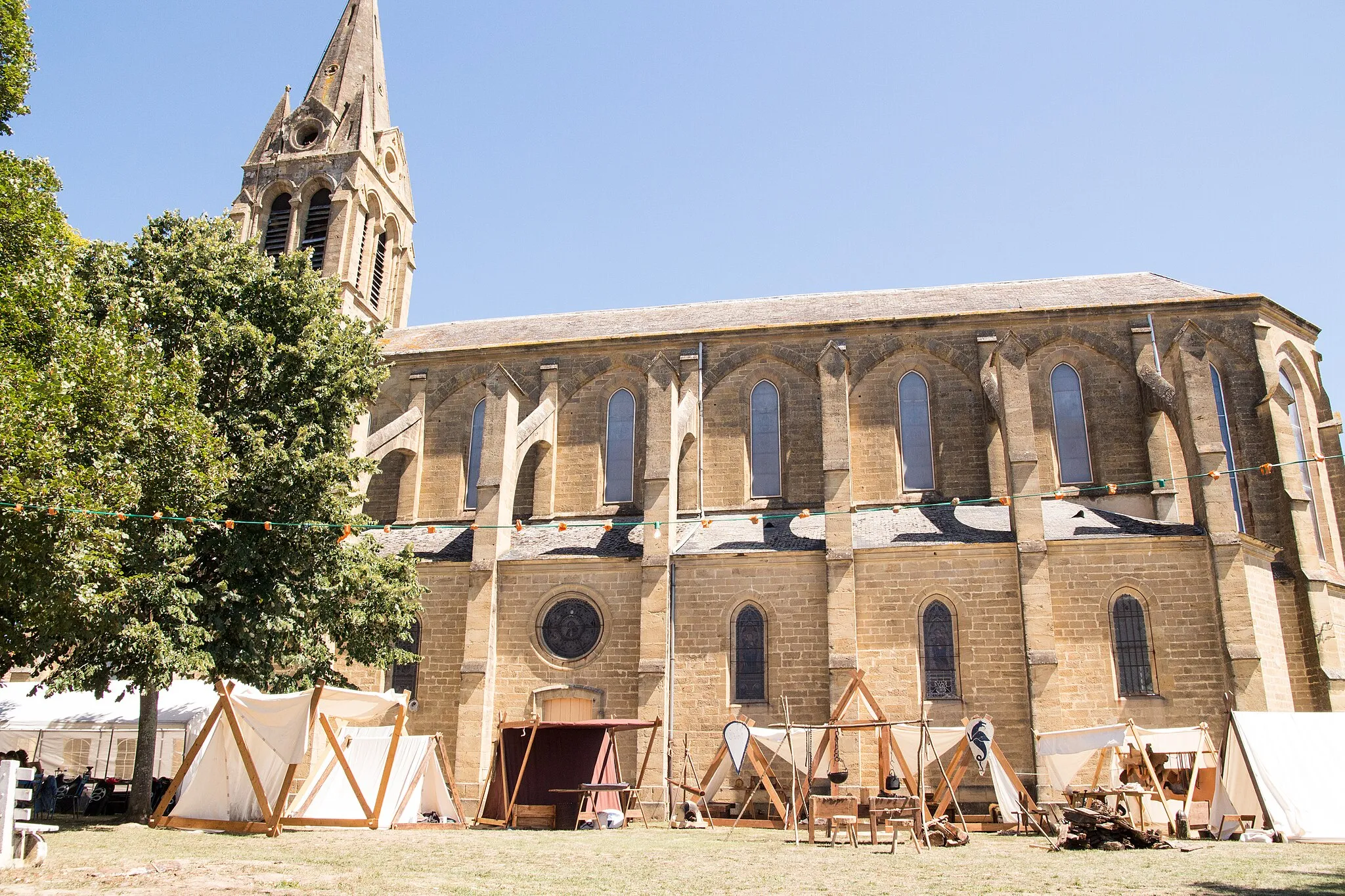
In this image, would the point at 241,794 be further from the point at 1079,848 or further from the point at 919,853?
the point at 1079,848

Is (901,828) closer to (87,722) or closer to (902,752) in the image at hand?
(902,752)

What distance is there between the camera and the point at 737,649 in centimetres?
2242

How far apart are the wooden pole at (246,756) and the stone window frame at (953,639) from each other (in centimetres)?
1299

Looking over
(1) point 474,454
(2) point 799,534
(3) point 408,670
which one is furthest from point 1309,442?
(3) point 408,670

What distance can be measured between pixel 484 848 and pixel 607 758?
258 inches

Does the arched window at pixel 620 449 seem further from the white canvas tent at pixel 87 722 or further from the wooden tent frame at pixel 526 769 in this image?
the white canvas tent at pixel 87 722

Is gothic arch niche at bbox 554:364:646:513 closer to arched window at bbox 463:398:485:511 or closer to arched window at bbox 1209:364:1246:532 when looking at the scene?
arched window at bbox 463:398:485:511

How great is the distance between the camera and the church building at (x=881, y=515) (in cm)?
2077

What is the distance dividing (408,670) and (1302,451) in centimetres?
2258

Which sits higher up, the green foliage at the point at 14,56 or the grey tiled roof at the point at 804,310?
the grey tiled roof at the point at 804,310

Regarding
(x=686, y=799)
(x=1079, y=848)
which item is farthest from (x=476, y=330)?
(x=1079, y=848)

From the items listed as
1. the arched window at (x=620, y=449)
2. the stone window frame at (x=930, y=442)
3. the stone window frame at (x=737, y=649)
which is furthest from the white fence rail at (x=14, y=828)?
the stone window frame at (x=930, y=442)

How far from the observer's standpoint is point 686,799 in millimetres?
20953

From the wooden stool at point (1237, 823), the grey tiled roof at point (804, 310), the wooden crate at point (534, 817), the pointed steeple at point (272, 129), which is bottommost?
the wooden crate at point (534, 817)
